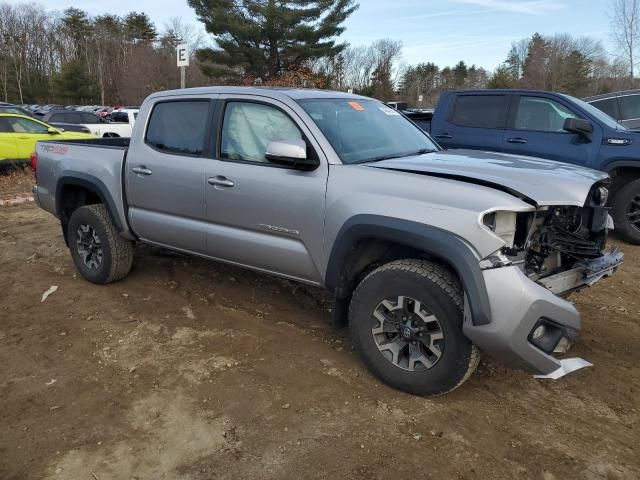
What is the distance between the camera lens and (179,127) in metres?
4.40

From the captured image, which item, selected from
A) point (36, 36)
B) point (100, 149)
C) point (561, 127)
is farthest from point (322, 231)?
point (36, 36)

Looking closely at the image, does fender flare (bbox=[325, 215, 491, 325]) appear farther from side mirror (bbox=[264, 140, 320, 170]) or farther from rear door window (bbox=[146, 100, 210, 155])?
rear door window (bbox=[146, 100, 210, 155])

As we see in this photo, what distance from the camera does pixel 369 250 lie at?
3.44m

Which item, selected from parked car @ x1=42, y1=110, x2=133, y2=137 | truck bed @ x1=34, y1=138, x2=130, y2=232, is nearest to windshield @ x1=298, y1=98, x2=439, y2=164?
truck bed @ x1=34, y1=138, x2=130, y2=232

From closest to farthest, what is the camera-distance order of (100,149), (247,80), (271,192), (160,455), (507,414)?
(160,455)
(507,414)
(271,192)
(100,149)
(247,80)

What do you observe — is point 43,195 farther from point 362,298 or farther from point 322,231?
point 362,298

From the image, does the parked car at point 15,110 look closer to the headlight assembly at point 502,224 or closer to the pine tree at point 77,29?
the headlight assembly at point 502,224

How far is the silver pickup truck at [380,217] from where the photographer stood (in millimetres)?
2818

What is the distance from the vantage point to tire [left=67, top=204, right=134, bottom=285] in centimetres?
497

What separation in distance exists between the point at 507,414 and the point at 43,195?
4.83 meters

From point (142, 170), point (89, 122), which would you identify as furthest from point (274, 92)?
point (89, 122)

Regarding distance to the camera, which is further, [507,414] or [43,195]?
[43,195]

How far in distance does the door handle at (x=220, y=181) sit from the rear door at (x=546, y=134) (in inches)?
180

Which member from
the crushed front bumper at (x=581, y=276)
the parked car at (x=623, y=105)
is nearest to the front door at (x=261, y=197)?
the crushed front bumper at (x=581, y=276)
